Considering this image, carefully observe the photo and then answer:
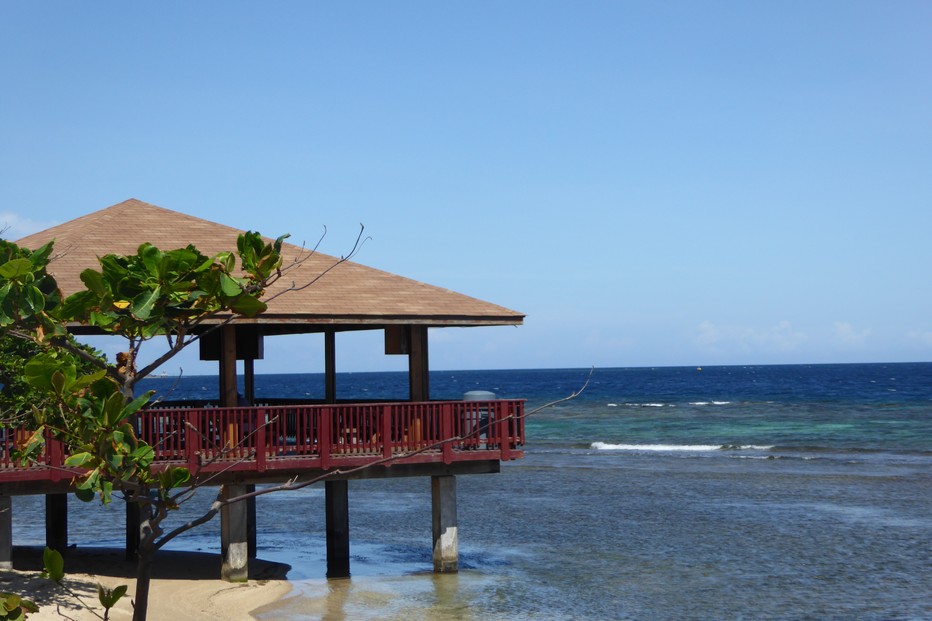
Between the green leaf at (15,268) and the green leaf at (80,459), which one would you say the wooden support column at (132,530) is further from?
the green leaf at (15,268)

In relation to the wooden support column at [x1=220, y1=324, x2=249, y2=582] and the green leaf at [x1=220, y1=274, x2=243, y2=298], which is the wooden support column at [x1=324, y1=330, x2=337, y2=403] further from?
the green leaf at [x1=220, y1=274, x2=243, y2=298]

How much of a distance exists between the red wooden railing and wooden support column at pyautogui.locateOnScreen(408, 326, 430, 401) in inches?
35.7

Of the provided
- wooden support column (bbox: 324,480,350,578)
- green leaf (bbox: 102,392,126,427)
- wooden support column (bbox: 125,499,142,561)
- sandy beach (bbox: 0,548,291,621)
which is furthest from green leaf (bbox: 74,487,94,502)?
wooden support column (bbox: 125,499,142,561)

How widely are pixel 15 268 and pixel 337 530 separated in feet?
53.1

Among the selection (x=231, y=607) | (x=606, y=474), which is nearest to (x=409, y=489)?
(x=606, y=474)

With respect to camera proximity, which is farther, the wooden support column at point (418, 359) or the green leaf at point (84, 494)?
the wooden support column at point (418, 359)

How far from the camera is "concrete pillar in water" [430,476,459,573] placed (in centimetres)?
1820

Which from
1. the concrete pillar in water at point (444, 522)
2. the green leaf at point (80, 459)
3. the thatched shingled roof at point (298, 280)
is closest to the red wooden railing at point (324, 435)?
the concrete pillar in water at point (444, 522)

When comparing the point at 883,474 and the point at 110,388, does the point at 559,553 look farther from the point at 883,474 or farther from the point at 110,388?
the point at 883,474

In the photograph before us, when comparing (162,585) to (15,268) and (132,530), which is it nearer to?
(132,530)

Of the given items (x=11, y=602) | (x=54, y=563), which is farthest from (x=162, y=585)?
(x=54, y=563)

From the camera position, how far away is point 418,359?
59.9 feet

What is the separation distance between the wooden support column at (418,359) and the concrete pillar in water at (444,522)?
1515 millimetres

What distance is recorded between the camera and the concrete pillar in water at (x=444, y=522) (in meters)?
18.2
